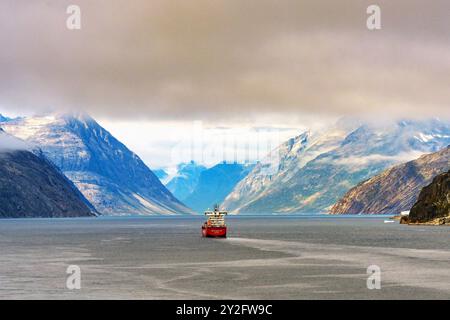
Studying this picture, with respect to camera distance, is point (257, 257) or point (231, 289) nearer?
point (231, 289)
